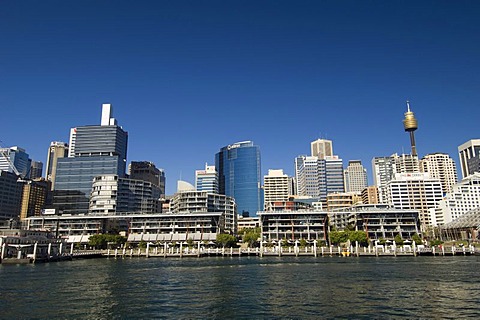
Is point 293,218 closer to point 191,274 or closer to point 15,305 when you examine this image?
point 191,274

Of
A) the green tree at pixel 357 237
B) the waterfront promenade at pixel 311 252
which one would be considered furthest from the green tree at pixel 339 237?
the waterfront promenade at pixel 311 252

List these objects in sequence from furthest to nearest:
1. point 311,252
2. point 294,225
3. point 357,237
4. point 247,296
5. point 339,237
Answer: point 294,225 < point 339,237 < point 357,237 < point 311,252 < point 247,296

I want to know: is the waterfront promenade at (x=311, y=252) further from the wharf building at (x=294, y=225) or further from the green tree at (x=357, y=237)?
the wharf building at (x=294, y=225)

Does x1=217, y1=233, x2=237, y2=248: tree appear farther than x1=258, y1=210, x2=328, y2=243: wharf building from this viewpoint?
No

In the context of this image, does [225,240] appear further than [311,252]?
Yes

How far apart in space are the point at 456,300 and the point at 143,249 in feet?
412

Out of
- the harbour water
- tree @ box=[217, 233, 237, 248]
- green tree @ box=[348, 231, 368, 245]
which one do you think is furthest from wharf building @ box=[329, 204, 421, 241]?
the harbour water

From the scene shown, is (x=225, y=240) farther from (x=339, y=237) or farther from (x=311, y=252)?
(x=339, y=237)

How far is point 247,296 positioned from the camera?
55.4 metres

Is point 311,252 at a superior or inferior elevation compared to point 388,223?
inferior

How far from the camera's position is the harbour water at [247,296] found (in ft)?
145

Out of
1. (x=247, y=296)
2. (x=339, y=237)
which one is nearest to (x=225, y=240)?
(x=339, y=237)

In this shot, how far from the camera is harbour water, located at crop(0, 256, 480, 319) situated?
44.1 meters

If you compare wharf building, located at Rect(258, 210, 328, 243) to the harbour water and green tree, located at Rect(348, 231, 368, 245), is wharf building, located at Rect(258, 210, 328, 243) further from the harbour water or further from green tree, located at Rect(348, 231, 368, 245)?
the harbour water
